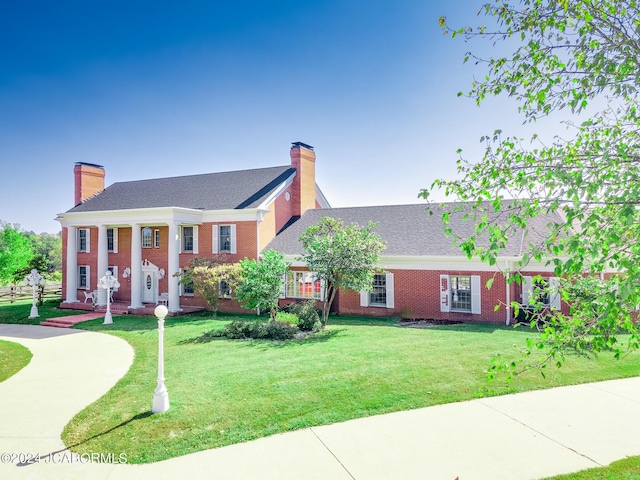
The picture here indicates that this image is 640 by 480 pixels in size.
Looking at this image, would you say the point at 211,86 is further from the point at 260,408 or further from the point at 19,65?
the point at 260,408

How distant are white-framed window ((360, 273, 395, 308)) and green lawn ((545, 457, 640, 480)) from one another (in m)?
14.7

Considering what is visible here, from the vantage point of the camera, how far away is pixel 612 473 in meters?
5.43

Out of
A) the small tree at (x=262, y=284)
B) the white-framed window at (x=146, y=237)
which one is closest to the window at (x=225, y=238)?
the white-framed window at (x=146, y=237)

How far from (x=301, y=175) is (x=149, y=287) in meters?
12.9

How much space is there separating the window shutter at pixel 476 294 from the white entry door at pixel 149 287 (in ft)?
64.8

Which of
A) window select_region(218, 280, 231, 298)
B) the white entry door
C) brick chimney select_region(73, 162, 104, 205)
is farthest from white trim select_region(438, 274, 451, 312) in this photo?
brick chimney select_region(73, 162, 104, 205)

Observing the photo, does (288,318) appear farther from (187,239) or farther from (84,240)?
(84,240)

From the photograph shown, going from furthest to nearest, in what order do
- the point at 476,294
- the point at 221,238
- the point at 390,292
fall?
the point at 221,238, the point at 390,292, the point at 476,294

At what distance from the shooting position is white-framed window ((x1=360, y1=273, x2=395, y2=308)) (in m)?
20.4

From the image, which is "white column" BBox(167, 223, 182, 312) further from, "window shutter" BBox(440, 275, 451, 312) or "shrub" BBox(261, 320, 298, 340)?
"window shutter" BBox(440, 275, 451, 312)

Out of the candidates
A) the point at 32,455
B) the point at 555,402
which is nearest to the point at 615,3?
the point at 555,402

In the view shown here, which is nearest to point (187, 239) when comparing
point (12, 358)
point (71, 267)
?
point (71, 267)

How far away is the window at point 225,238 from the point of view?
24.3 meters

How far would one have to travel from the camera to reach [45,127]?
21.0 meters
